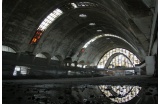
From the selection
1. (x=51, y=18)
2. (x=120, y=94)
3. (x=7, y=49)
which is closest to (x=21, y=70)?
(x=7, y=49)

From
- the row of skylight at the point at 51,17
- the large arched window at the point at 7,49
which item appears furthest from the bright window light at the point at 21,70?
the row of skylight at the point at 51,17

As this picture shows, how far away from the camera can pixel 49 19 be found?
90.7 ft

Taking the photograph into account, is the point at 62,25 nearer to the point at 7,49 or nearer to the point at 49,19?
the point at 49,19

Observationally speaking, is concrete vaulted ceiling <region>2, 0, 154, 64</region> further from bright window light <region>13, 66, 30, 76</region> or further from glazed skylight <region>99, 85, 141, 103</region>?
glazed skylight <region>99, 85, 141, 103</region>

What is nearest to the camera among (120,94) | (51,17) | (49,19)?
(120,94)

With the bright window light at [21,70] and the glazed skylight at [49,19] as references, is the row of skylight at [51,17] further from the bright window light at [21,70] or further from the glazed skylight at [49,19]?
the bright window light at [21,70]

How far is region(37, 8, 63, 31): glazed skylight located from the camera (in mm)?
26797

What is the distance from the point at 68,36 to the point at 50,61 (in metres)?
4.97

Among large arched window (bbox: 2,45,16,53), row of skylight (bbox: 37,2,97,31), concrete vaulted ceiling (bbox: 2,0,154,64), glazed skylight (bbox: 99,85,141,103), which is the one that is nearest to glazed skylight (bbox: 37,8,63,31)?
row of skylight (bbox: 37,2,97,31)

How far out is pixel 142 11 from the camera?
11.2 meters

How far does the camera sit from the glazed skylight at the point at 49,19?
26.8m

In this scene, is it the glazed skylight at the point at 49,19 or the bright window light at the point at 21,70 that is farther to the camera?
the glazed skylight at the point at 49,19

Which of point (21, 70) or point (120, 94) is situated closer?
point (120, 94)

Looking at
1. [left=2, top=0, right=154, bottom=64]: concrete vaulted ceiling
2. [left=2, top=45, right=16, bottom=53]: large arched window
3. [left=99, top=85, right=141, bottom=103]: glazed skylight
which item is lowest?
[left=99, top=85, right=141, bottom=103]: glazed skylight
